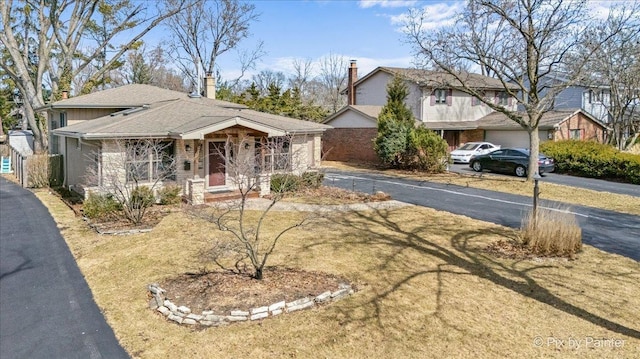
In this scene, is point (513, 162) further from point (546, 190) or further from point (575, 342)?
point (575, 342)

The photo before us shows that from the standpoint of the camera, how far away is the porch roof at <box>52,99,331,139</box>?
1591 centimetres

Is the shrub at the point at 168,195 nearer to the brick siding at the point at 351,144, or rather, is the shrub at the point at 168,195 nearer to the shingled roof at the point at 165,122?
the shingled roof at the point at 165,122

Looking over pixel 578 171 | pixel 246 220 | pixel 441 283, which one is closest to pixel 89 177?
pixel 246 220

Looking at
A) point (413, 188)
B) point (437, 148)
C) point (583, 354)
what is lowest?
point (583, 354)

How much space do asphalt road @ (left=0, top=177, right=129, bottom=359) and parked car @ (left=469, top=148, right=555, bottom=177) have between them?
2231cm

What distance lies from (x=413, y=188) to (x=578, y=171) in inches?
472

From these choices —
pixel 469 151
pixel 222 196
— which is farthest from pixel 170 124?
pixel 469 151

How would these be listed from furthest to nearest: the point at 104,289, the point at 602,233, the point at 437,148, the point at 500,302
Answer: the point at 437,148
the point at 602,233
the point at 104,289
the point at 500,302

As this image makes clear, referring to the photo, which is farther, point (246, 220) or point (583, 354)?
point (246, 220)

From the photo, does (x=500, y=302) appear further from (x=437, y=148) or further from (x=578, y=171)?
(x=578, y=171)

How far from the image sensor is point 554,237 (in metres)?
10.6

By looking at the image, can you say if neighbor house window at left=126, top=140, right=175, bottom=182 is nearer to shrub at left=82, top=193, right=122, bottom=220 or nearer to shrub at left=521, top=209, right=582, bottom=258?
shrub at left=82, top=193, right=122, bottom=220

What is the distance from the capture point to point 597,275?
9250 mm

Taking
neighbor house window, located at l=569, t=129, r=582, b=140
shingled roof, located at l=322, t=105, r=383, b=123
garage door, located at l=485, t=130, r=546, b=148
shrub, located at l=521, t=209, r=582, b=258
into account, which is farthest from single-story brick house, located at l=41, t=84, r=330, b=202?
neighbor house window, located at l=569, t=129, r=582, b=140
